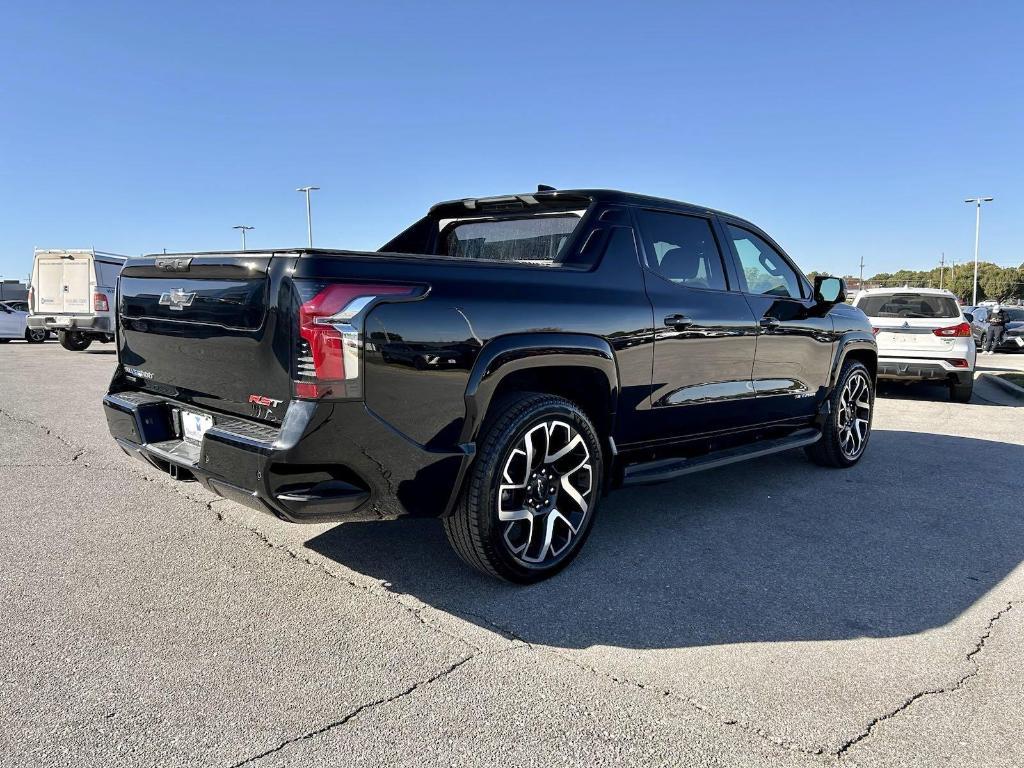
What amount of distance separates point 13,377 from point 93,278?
198 inches

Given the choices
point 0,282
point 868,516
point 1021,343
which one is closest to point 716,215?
point 868,516

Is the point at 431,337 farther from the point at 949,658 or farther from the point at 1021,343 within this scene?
the point at 1021,343

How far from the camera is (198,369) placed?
331 cm

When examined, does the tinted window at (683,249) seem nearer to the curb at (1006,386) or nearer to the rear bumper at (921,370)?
the rear bumper at (921,370)

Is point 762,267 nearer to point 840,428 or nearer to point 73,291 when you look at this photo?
point 840,428

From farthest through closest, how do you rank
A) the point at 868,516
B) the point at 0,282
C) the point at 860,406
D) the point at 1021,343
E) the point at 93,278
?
the point at 0,282
the point at 1021,343
the point at 93,278
the point at 860,406
the point at 868,516

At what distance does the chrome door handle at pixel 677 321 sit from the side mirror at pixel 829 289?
5.81 ft

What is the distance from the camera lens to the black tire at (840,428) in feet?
19.1

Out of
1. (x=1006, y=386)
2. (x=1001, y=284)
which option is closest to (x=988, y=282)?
(x=1001, y=284)

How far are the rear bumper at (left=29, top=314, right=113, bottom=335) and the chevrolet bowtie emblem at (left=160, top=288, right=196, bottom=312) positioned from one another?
14197 millimetres

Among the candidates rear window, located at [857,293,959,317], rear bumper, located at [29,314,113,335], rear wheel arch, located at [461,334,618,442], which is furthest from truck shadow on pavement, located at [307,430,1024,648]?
rear bumper, located at [29,314,113,335]

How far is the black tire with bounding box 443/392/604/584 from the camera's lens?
3.22 metres

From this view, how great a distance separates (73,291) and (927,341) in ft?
52.3

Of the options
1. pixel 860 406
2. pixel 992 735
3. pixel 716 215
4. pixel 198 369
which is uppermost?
pixel 716 215
